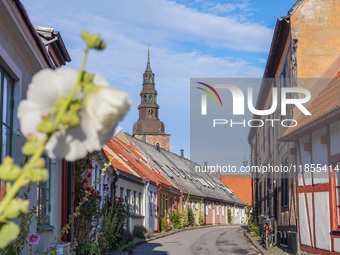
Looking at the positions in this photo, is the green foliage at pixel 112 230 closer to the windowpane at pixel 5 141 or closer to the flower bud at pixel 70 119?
the windowpane at pixel 5 141

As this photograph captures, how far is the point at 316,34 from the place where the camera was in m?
15.7

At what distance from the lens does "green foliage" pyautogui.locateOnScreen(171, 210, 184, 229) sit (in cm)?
3303

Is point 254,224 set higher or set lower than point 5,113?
lower

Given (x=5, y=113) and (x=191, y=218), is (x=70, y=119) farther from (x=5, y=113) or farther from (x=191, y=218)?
(x=191, y=218)

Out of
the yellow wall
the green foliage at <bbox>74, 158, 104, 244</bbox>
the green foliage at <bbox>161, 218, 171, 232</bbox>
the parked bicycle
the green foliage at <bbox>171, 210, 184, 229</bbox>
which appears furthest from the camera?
the green foliage at <bbox>171, 210, 184, 229</bbox>

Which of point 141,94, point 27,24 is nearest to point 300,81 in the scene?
point 27,24

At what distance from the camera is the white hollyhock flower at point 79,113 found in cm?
99

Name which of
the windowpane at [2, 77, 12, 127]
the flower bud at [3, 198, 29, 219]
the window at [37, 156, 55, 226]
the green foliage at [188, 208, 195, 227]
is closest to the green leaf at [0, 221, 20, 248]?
the flower bud at [3, 198, 29, 219]

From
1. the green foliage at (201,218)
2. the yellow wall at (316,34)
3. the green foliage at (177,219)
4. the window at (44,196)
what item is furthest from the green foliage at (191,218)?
the window at (44,196)

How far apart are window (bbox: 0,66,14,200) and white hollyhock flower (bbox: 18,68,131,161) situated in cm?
521

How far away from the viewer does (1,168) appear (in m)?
1.00

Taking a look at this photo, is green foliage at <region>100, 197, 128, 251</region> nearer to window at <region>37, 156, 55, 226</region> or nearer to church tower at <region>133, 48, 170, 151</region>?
window at <region>37, 156, 55, 226</region>

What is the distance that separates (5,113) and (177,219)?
27.5m

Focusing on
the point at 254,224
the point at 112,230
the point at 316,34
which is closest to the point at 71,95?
the point at 112,230
